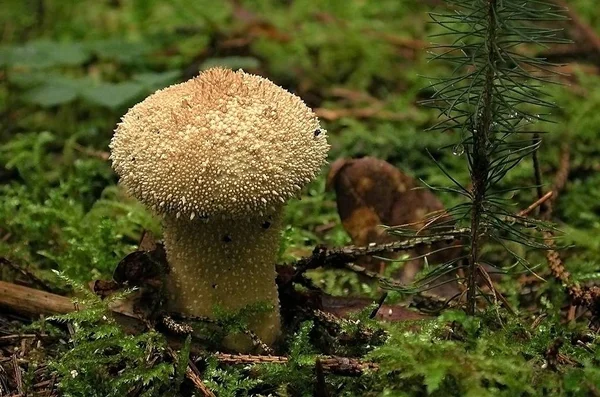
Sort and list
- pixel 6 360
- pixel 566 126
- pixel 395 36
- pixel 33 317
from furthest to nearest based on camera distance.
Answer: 1. pixel 395 36
2. pixel 566 126
3. pixel 33 317
4. pixel 6 360

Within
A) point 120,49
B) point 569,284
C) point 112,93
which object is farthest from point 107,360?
point 120,49

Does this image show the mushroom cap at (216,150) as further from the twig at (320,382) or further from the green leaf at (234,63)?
the green leaf at (234,63)

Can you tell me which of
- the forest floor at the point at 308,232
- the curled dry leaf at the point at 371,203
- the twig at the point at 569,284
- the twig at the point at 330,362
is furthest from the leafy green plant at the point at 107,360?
the twig at the point at 569,284

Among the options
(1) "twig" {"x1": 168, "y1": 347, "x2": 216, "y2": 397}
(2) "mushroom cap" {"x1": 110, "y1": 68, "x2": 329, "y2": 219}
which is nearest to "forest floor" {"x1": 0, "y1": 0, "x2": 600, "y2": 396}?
(1) "twig" {"x1": 168, "y1": 347, "x2": 216, "y2": 397}

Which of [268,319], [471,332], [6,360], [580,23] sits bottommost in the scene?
[6,360]

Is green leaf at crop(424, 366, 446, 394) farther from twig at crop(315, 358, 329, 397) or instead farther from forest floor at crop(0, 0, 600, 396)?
twig at crop(315, 358, 329, 397)

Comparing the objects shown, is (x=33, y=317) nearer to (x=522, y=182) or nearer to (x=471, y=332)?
(x=471, y=332)

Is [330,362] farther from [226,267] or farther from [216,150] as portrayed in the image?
[216,150]

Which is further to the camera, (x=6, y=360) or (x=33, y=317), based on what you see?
(x=33, y=317)

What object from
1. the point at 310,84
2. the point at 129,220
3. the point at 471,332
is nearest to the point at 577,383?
the point at 471,332
